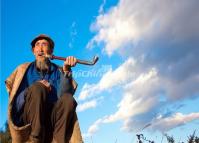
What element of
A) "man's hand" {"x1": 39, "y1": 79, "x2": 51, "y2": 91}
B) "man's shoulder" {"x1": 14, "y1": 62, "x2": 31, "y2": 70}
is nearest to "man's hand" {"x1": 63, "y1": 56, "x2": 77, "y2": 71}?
"man's hand" {"x1": 39, "y1": 79, "x2": 51, "y2": 91}

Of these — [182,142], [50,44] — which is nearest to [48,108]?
[50,44]

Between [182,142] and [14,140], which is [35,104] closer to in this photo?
[14,140]

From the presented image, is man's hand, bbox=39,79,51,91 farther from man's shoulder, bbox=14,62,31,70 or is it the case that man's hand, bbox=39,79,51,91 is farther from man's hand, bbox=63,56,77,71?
man's shoulder, bbox=14,62,31,70

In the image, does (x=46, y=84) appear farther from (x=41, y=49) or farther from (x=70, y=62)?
(x=41, y=49)

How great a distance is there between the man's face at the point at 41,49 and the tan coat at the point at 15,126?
9.3 inches

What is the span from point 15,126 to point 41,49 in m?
1.46

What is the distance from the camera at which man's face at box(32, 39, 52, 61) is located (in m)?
6.79

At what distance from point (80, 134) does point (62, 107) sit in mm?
517

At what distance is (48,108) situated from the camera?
242 inches

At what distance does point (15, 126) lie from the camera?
5.97 m

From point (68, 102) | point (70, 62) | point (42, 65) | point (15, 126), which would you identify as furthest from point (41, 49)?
point (15, 126)

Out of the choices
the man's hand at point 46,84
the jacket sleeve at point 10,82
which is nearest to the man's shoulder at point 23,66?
the jacket sleeve at point 10,82

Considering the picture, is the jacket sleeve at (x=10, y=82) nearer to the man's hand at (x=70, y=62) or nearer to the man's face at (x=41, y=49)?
the man's face at (x=41, y=49)

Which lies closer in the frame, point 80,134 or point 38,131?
point 38,131
